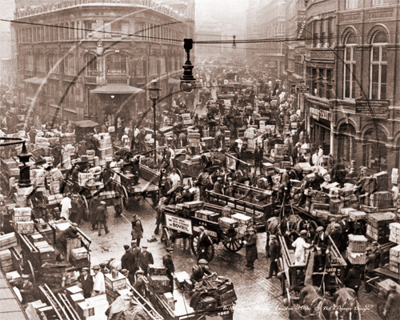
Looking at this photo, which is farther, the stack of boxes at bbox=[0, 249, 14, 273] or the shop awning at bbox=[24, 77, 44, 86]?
the shop awning at bbox=[24, 77, 44, 86]

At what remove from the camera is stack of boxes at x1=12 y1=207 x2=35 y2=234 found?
573 inches

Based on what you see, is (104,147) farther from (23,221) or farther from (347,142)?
(347,142)

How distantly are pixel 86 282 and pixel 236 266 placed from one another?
483 cm

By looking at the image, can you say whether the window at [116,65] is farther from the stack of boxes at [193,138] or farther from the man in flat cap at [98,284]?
the man in flat cap at [98,284]

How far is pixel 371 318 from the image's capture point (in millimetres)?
12023

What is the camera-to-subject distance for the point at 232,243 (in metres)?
15.8

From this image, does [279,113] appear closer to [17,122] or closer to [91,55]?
[91,55]

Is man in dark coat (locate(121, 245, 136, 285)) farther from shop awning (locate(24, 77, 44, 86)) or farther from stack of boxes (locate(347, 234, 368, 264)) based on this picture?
shop awning (locate(24, 77, 44, 86))

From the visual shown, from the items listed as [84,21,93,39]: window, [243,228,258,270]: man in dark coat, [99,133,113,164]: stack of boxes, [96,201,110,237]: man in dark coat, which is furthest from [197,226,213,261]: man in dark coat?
[84,21,93,39]: window

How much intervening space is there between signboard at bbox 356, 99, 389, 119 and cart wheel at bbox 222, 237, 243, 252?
939 cm

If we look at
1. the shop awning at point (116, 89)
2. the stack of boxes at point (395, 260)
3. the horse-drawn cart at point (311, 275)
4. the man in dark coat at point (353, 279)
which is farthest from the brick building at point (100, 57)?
the stack of boxes at point (395, 260)

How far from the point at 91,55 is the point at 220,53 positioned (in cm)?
5821

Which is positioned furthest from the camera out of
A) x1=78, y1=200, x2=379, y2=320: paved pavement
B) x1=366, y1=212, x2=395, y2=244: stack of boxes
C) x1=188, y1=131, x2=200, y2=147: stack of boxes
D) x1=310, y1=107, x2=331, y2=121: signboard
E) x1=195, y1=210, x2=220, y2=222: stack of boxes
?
x1=310, y1=107, x2=331, y2=121: signboard

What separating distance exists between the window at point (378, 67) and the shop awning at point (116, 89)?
878 inches
